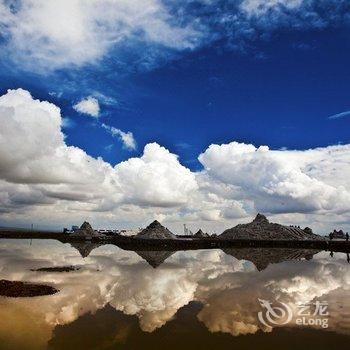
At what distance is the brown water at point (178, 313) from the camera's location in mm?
14062

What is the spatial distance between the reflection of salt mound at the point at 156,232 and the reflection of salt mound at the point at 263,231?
47.0 ft

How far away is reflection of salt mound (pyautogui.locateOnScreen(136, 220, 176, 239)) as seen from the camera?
86812 mm

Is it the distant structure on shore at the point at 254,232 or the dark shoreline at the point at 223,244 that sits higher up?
the distant structure on shore at the point at 254,232

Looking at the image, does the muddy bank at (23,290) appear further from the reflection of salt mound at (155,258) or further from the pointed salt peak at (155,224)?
the pointed salt peak at (155,224)

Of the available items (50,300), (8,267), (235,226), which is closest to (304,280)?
(50,300)

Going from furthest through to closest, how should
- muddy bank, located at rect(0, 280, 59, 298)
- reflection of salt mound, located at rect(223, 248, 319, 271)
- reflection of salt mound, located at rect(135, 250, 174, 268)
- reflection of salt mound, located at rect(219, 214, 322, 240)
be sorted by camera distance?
reflection of salt mound, located at rect(219, 214, 322, 240), reflection of salt mound, located at rect(223, 248, 319, 271), reflection of salt mound, located at rect(135, 250, 174, 268), muddy bank, located at rect(0, 280, 59, 298)

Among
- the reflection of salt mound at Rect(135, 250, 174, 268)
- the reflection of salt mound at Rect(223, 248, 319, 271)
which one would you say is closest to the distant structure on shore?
the reflection of salt mound at Rect(223, 248, 319, 271)

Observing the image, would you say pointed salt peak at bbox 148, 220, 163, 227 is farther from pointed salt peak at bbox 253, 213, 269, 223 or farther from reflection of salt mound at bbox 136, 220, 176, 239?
pointed salt peak at bbox 253, 213, 269, 223

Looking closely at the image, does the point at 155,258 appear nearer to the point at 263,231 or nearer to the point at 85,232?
the point at 263,231

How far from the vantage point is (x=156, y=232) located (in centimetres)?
8762

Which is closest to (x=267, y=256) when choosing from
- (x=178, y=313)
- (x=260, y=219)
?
(x=178, y=313)

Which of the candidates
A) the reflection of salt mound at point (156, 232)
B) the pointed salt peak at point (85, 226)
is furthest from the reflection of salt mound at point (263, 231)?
the pointed salt peak at point (85, 226)

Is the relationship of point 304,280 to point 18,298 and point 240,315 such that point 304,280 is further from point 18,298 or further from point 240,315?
point 18,298

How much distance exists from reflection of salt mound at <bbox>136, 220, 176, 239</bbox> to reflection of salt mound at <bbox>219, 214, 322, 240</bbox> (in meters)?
14.3
